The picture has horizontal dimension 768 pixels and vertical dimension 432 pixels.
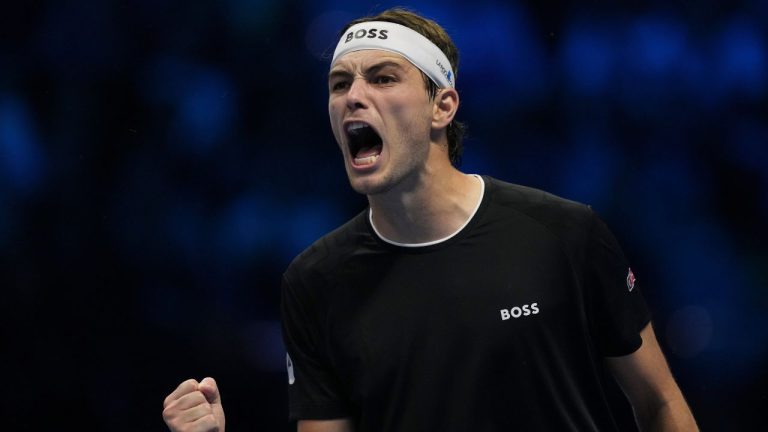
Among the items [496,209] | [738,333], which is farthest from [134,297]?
[738,333]

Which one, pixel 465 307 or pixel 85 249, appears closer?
pixel 465 307

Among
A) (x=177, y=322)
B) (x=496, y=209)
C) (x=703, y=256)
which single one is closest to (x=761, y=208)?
(x=703, y=256)

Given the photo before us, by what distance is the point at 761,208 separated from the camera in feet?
14.3

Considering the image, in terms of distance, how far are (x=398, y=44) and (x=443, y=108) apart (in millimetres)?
208

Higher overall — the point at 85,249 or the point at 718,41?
the point at 718,41

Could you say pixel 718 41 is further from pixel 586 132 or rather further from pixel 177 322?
pixel 177 322

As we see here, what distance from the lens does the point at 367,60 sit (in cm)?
271

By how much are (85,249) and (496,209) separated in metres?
2.13

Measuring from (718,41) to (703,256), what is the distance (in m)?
0.87

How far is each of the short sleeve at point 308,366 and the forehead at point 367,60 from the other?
570 mm

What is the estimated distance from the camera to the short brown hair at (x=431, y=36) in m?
2.83

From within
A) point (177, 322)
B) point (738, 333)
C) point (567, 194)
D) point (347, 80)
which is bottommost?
point (738, 333)

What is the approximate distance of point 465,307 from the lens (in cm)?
259

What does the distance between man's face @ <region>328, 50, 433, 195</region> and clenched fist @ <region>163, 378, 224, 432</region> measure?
0.62 metres
